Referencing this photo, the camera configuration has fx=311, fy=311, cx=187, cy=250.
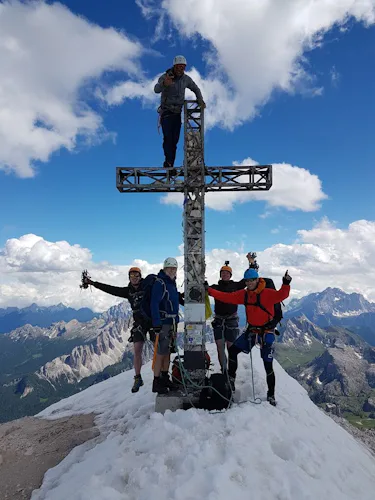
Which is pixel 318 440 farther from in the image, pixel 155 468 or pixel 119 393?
pixel 119 393

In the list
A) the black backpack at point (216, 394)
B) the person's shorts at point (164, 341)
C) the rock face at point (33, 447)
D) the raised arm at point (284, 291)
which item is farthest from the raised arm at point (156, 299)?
the rock face at point (33, 447)

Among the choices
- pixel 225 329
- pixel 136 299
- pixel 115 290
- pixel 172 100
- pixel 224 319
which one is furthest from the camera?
pixel 225 329

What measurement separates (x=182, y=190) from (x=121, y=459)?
27.2ft

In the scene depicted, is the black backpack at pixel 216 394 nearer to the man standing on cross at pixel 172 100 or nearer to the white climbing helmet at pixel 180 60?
the man standing on cross at pixel 172 100

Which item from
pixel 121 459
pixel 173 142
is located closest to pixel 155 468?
pixel 121 459

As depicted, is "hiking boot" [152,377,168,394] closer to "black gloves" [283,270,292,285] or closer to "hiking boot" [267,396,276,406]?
"hiking boot" [267,396,276,406]

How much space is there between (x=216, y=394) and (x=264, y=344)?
2167mm

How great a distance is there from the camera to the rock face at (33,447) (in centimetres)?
763

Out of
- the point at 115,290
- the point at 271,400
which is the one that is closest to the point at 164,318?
the point at 115,290

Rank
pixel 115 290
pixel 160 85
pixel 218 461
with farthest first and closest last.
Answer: pixel 115 290
pixel 160 85
pixel 218 461

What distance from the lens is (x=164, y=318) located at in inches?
408

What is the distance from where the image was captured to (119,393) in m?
14.5

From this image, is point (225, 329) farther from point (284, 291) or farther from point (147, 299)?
point (284, 291)

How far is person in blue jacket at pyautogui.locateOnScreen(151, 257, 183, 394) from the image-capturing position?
10156mm
